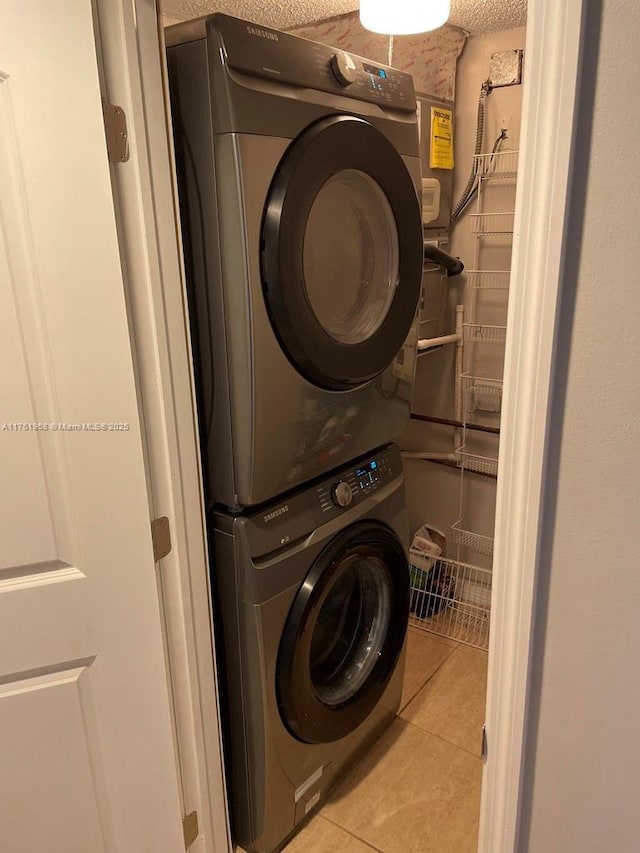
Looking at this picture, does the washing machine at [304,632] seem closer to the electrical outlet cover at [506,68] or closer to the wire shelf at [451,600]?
the wire shelf at [451,600]

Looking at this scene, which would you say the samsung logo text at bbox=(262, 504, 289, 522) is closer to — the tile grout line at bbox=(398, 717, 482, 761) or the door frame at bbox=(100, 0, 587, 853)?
the door frame at bbox=(100, 0, 587, 853)

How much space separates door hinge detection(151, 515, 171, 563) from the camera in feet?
3.94

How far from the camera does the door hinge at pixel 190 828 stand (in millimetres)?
1411

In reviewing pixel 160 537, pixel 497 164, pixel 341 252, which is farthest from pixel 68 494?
pixel 497 164

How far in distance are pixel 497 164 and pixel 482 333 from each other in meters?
0.60

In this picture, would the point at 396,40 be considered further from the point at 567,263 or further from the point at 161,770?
the point at 161,770

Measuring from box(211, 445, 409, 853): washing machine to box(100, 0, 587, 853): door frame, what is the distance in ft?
0.27

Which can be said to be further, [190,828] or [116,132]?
[190,828]

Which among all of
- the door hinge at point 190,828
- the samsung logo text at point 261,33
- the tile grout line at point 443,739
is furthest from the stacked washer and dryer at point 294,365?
the tile grout line at point 443,739

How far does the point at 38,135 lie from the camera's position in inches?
36.0

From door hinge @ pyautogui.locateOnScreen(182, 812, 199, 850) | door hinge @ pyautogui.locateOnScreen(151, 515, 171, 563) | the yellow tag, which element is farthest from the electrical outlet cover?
door hinge @ pyautogui.locateOnScreen(182, 812, 199, 850)

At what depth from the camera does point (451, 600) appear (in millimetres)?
2479

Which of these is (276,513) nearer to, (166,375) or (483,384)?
(166,375)

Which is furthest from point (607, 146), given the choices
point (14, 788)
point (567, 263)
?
point (14, 788)
